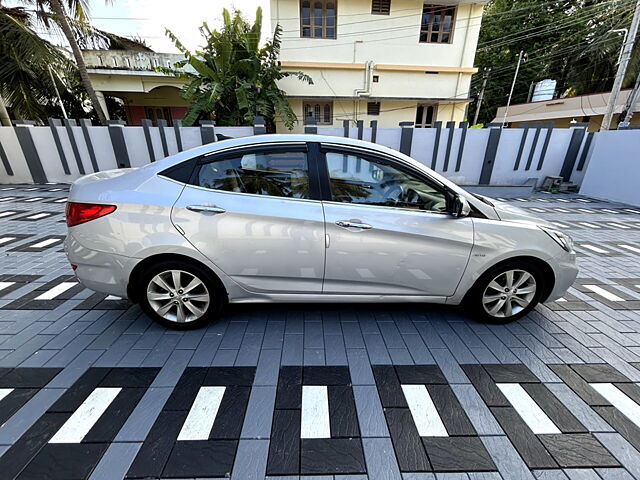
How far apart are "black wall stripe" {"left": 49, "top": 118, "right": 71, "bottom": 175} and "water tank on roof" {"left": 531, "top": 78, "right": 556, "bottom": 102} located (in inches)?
1008

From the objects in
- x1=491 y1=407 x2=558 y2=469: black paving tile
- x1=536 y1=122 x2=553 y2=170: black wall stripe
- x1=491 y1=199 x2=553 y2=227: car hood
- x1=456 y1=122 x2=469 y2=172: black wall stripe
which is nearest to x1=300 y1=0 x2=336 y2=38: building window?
x1=456 y1=122 x2=469 y2=172: black wall stripe

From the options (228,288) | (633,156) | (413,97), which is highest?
(413,97)

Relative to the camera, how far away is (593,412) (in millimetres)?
1904

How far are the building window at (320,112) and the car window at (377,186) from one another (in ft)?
44.2

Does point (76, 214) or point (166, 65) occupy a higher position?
point (166, 65)

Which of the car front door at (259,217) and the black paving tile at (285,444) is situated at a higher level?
the car front door at (259,217)

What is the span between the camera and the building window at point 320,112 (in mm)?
14617

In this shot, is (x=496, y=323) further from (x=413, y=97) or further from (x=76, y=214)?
(x=413, y=97)

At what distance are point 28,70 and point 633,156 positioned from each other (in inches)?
Result: 832

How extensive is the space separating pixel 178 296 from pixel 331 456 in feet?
5.63

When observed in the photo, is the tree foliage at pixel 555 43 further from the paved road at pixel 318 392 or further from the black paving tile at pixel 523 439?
the black paving tile at pixel 523 439

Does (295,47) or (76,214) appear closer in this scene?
(76,214)

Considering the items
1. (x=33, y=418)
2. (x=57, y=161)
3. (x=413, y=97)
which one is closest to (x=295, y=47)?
(x=413, y=97)

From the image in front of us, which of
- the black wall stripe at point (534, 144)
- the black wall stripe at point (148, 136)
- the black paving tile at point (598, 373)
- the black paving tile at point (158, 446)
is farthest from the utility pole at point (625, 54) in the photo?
the black wall stripe at point (148, 136)
